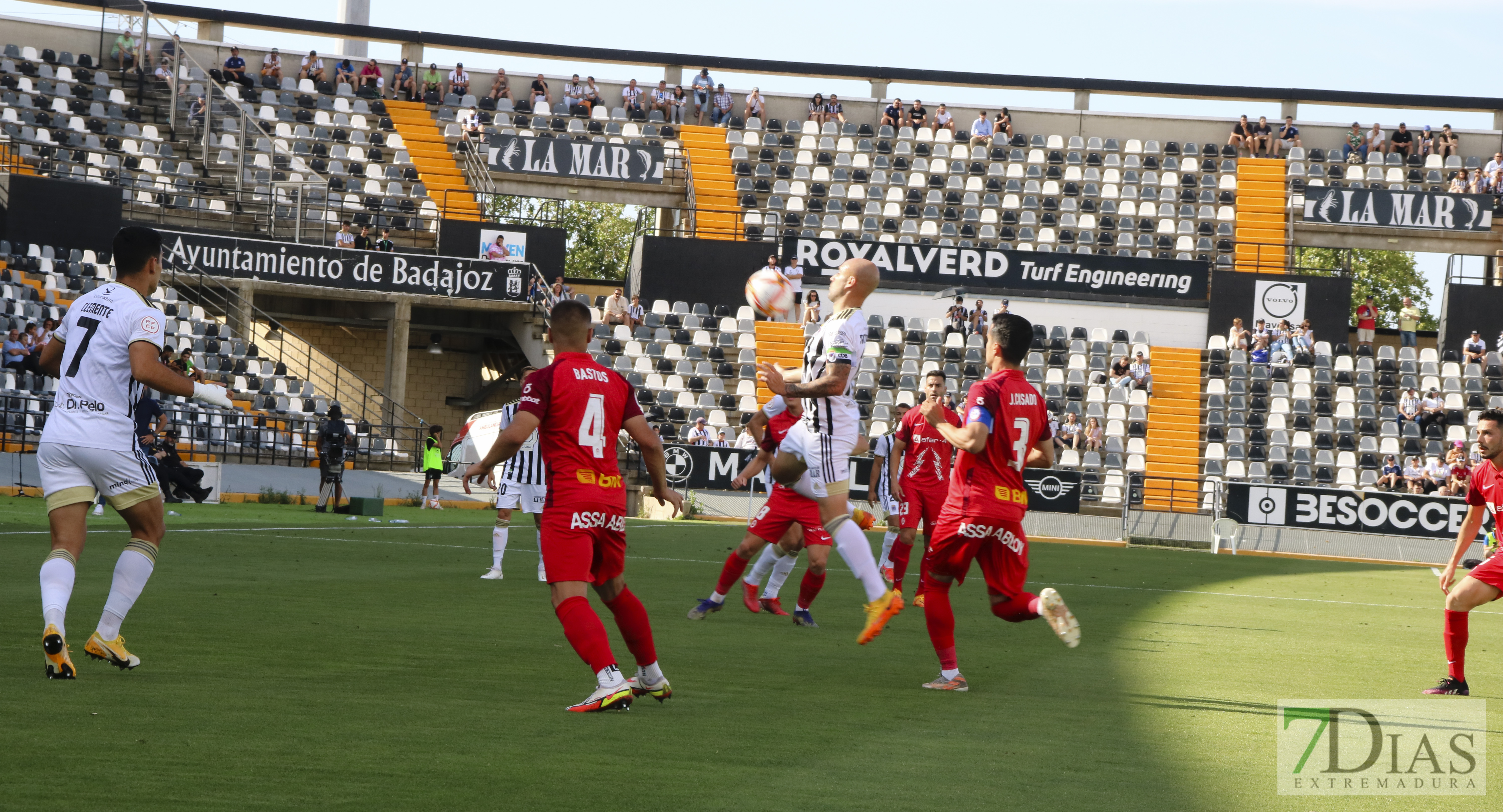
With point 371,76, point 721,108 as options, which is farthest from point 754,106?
point 371,76

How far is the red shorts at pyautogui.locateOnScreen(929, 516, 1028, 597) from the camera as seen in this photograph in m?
7.70

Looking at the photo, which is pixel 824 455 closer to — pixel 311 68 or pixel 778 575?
pixel 778 575

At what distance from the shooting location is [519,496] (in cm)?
1480

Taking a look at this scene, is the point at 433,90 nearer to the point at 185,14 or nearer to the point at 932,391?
the point at 185,14

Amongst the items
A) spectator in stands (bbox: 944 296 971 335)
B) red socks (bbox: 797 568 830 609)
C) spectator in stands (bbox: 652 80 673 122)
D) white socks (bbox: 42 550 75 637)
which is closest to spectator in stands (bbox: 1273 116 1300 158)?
spectator in stands (bbox: 944 296 971 335)

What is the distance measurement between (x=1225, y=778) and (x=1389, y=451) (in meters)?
30.6

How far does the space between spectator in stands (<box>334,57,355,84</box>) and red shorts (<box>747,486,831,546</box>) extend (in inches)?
1440

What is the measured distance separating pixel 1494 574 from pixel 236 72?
39787mm

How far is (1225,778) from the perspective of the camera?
5633mm

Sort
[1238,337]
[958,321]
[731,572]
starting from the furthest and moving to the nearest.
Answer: [1238,337] < [958,321] < [731,572]

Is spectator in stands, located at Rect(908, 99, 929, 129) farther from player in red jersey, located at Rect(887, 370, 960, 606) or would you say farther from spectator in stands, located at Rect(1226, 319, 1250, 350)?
player in red jersey, located at Rect(887, 370, 960, 606)

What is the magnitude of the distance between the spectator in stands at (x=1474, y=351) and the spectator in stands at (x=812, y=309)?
1620 centimetres

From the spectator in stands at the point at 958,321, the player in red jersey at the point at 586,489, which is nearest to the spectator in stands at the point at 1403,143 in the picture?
the spectator in stands at the point at 958,321

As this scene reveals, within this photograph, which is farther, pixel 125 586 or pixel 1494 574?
pixel 1494 574
